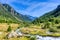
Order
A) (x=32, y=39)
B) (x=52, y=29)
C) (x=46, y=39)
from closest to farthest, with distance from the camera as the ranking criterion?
(x=32, y=39)
(x=46, y=39)
(x=52, y=29)

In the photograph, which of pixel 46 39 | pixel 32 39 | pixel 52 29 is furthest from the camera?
pixel 52 29

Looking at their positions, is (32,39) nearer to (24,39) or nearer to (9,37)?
(24,39)

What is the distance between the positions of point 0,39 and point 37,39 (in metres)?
10.0

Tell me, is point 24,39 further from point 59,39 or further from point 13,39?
point 59,39

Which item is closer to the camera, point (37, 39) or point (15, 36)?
point (37, 39)

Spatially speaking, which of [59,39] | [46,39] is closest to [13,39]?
[46,39]

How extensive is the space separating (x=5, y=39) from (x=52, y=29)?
29.9m

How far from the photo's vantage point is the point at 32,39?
50.1 metres

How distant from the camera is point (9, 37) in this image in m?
53.9

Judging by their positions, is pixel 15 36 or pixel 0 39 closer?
pixel 0 39

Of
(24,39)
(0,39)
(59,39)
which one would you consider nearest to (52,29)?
(59,39)

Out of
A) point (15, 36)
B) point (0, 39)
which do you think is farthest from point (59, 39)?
point (0, 39)

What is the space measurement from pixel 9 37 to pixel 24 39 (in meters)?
4.51

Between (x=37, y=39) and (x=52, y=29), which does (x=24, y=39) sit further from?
(x=52, y=29)
